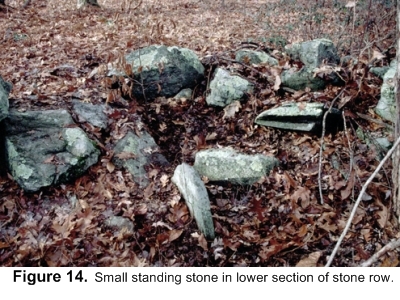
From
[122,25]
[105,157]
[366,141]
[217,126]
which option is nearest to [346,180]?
[366,141]

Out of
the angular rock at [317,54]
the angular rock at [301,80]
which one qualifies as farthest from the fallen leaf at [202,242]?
the angular rock at [317,54]

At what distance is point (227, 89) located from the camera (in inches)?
211

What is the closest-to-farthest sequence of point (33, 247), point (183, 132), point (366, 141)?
point (33, 247) < point (366, 141) < point (183, 132)

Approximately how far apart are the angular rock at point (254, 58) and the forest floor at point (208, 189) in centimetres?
20

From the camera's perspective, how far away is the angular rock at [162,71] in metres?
5.49

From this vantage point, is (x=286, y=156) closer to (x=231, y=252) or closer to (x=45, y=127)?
(x=231, y=252)

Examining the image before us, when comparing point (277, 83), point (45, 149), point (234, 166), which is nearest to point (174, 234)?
point (234, 166)

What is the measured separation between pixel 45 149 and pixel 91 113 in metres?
0.87

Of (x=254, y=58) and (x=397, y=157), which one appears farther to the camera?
(x=254, y=58)

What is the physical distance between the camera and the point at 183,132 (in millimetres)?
5125

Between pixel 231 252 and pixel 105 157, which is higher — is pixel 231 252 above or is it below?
below

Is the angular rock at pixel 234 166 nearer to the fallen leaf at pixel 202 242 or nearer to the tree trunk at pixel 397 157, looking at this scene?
the fallen leaf at pixel 202 242

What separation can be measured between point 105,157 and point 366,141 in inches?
131

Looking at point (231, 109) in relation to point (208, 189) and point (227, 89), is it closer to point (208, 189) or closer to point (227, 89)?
point (227, 89)
